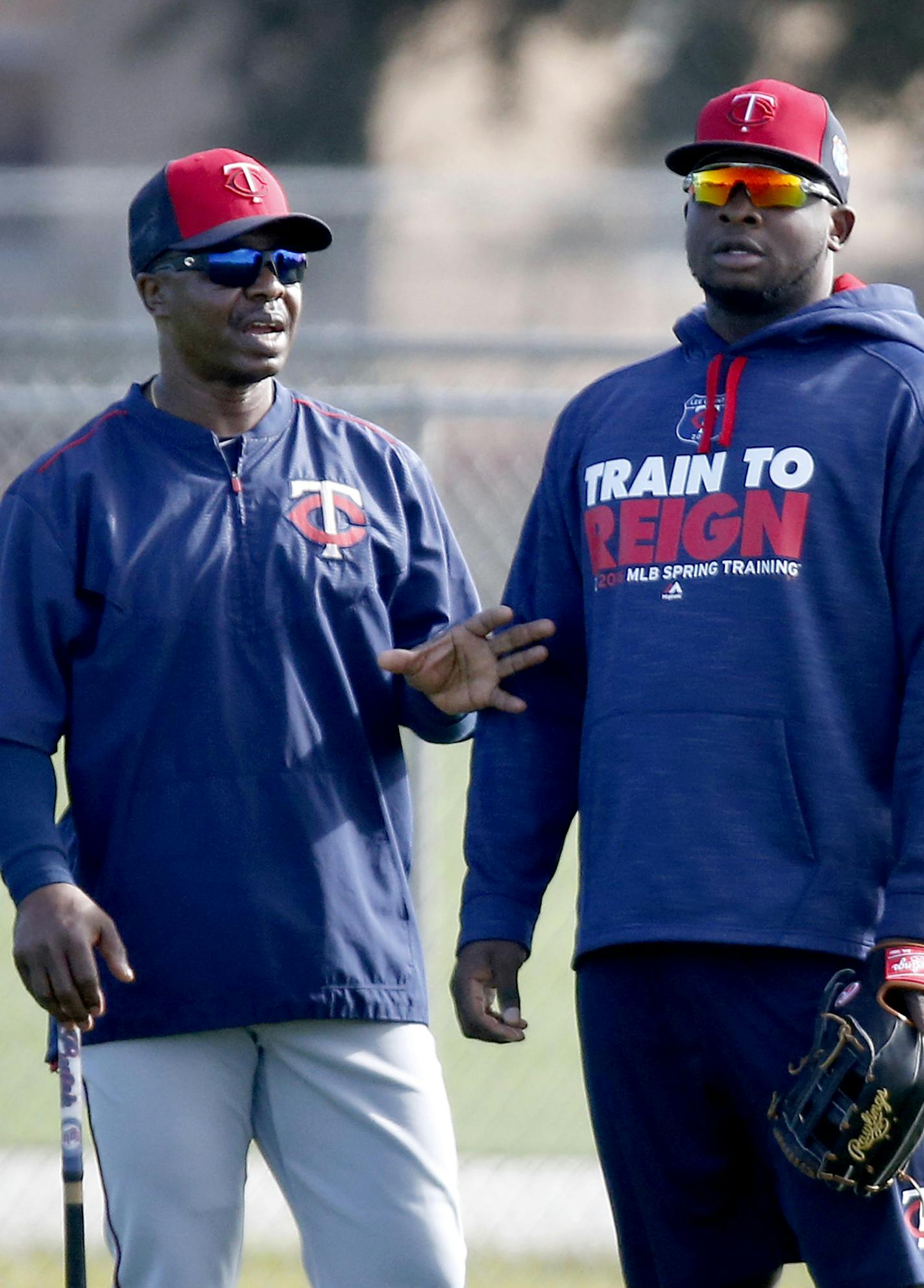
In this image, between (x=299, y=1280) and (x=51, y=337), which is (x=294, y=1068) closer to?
(x=299, y=1280)

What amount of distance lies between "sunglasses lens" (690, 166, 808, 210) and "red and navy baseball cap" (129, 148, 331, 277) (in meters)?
0.76

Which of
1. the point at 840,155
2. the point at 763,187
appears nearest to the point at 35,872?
the point at 763,187

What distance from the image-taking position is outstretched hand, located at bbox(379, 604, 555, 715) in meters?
3.53

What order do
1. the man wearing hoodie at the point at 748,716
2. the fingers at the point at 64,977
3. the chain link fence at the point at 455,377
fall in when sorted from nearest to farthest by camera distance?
the man wearing hoodie at the point at 748,716 → the fingers at the point at 64,977 → the chain link fence at the point at 455,377

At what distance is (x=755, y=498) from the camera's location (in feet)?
10.6

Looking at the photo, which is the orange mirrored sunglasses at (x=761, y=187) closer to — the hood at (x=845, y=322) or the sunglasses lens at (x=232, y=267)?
the hood at (x=845, y=322)

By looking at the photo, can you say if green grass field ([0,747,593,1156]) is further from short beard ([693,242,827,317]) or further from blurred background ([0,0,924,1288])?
short beard ([693,242,827,317])

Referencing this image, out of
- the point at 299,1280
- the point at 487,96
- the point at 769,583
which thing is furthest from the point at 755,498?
the point at 487,96

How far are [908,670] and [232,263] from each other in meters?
1.35

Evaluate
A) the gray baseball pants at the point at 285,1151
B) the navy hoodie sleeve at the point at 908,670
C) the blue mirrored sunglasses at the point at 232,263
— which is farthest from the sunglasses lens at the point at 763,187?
the gray baseball pants at the point at 285,1151

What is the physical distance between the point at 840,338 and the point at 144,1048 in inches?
61.9

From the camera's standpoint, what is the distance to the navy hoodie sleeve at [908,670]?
3.02m

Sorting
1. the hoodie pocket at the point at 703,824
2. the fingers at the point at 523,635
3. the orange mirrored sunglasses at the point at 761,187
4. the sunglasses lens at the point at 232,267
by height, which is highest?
the orange mirrored sunglasses at the point at 761,187

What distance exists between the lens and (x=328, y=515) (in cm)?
373
